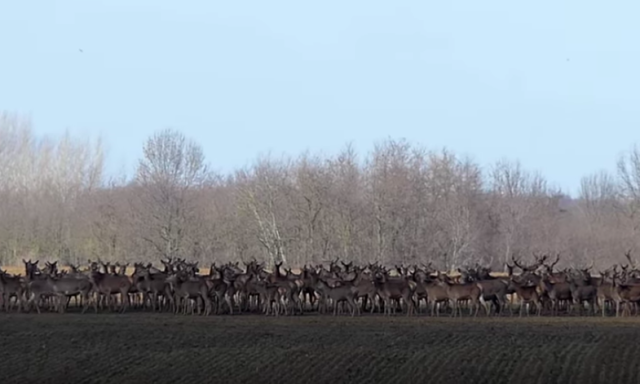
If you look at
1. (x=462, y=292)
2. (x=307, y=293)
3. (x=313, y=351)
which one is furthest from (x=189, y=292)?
(x=313, y=351)

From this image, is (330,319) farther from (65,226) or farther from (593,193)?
(593,193)

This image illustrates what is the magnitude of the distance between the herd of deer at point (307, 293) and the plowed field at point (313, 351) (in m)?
3.56

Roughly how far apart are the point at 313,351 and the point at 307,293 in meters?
14.4

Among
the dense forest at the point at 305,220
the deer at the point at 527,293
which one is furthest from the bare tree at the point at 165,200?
the deer at the point at 527,293

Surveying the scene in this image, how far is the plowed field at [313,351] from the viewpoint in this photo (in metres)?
17.4

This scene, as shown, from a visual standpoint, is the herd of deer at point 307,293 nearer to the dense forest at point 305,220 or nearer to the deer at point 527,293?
the deer at point 527,293

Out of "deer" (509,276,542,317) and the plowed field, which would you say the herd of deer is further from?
the plowed field

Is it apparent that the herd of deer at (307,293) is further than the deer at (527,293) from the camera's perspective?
No

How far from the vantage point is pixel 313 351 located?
66.7 feet

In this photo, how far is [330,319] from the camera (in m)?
29.4

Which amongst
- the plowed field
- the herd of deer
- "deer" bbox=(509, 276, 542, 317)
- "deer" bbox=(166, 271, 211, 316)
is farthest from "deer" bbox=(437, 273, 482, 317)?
"deer" bbox=(166, 271, 211, 316)

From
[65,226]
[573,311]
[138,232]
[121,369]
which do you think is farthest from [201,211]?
[121,369]

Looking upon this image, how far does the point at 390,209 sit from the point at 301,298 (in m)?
33.1

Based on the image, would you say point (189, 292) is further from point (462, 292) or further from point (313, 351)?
point (313, 351)
